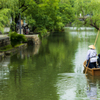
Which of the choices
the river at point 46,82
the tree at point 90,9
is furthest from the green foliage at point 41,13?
the river at point 46,82

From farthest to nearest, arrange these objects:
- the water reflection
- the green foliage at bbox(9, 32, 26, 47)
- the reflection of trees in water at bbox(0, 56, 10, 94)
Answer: the green foliage at bbox(9, 32, 26, 47)
the reflection of trees in water at bbox(0, 56, 10, 94)
the water reflection

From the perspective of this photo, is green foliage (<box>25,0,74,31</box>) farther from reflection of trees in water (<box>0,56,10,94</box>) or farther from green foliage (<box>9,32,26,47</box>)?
reflection of trees in water (<box>0,56,10,94</box>)

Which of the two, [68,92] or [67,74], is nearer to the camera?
[68,92]

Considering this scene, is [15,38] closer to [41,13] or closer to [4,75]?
[41,13]

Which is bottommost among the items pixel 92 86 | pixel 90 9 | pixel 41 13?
pixel 92 86

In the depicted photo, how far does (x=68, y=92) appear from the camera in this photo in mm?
11750

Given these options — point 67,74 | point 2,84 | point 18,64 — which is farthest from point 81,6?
point 2,84

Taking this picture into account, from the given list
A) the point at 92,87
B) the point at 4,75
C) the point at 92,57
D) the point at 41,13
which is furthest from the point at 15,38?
the point at 92,87

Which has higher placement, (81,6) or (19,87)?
(81,6)

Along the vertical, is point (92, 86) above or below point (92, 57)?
below

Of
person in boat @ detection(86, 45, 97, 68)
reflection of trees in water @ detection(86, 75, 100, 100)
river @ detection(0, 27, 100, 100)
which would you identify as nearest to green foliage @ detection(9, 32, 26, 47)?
river @ detection(0, 27, 100, 100)

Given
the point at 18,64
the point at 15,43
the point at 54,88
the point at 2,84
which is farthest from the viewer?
the point at 15,43

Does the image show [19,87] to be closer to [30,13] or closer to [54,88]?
[54,88]

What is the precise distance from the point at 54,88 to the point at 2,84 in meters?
2.61
